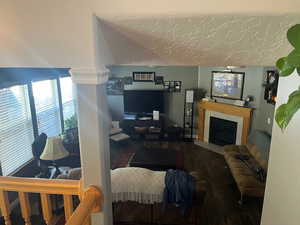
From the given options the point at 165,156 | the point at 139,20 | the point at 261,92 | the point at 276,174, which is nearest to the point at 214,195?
the point at 165,156

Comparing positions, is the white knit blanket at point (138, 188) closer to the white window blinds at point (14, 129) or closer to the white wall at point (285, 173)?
the white wall at point (285, 173)

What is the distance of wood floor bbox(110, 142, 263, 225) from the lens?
3377 millimetres

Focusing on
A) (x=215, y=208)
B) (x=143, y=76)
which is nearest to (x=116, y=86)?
(x=143, y=76)

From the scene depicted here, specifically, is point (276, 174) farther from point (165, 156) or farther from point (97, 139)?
point (165, 156)

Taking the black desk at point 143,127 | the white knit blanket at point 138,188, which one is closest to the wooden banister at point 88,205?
the white knit blanket at point 138,188

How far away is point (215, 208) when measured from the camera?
3.94m

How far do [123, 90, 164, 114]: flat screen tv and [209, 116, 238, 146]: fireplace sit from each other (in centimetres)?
162

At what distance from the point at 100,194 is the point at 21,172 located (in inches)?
143

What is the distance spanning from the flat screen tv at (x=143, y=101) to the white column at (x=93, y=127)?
18.4 feet

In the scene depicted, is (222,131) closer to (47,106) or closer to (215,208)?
(215,208)

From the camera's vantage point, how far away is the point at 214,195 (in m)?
4.26

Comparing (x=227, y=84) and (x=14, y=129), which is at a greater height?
(x=227, y=84)

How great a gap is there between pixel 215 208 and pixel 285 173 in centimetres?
286

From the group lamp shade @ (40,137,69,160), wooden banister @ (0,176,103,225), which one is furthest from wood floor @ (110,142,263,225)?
wooden banister @ (0,176,103,225)
